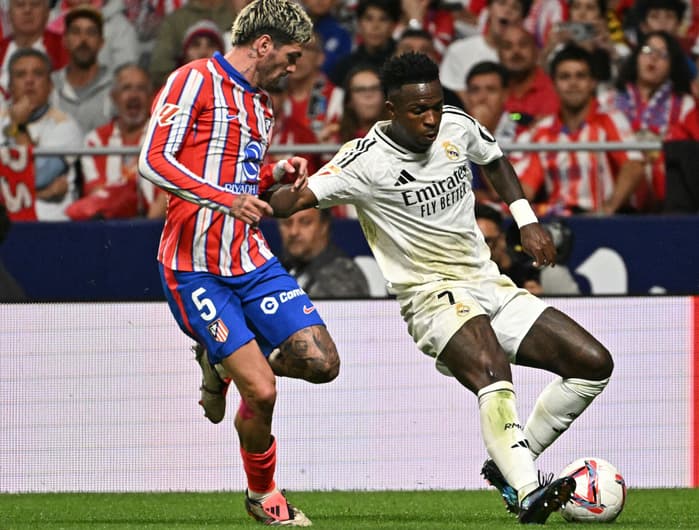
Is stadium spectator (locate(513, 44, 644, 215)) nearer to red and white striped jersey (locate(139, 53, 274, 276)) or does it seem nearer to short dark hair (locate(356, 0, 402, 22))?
short dark hair (locate(356, 0, 402, 22))

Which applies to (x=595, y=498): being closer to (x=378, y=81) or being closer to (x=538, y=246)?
(x=538, y=246)

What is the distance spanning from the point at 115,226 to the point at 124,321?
1234mm

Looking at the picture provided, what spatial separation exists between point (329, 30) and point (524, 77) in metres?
1.69

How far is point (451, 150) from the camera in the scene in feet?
22.4

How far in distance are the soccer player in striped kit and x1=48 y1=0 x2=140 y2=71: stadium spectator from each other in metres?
5.31

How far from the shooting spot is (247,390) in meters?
6.28

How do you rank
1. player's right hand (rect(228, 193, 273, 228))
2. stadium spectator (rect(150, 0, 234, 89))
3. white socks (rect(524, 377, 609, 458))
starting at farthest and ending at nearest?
stadium spectator (rect(150, 0, 234, 89))
white socks (rect(524, 377, 609, 458))
player's right hand (rect(228, 193, 273, 228))

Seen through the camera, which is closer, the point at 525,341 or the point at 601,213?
the point at 525,341

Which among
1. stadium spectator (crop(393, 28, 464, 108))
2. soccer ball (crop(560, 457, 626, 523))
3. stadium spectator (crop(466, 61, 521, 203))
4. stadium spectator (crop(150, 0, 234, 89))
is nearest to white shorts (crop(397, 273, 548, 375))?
soccer ball (crop(560, 457, 626, 523))

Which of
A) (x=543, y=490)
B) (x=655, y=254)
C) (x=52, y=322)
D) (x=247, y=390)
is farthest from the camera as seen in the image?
(x=655, y=254)

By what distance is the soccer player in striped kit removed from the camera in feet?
20.6

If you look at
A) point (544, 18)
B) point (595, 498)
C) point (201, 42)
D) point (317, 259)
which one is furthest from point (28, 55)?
point (595, 498)

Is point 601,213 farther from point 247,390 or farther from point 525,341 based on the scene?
point 247,390

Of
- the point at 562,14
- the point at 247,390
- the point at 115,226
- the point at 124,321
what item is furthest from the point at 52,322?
the point at 562,14
